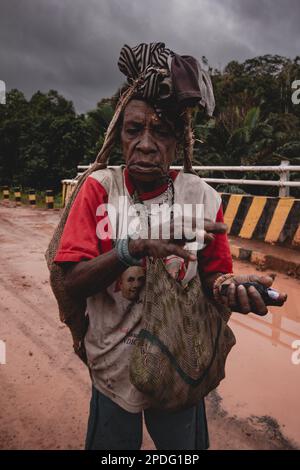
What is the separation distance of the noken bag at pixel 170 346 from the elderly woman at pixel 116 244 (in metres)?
0.11

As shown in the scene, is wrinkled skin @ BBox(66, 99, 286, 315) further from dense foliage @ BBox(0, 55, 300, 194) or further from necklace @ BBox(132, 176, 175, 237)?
dense foliage @ BBox(0, 55, 300, 194)

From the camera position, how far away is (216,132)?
14195 mm

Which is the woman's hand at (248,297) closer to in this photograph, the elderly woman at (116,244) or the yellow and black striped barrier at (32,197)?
the elderly woman at (116,244)

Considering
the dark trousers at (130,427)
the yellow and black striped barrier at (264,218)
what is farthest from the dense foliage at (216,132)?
the dark trousers at (130,427)

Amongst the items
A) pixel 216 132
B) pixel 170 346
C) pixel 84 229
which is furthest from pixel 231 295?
pixel 216 132

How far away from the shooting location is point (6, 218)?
10.3 metres

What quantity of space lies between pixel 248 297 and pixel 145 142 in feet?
2.04

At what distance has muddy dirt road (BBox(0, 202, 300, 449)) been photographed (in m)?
2.21

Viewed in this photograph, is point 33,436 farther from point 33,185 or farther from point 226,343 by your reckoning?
point 33,185

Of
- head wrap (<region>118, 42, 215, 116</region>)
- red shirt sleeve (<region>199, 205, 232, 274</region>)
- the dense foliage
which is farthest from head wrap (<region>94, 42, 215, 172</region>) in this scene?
the dense foliage

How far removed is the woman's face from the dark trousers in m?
0.79
